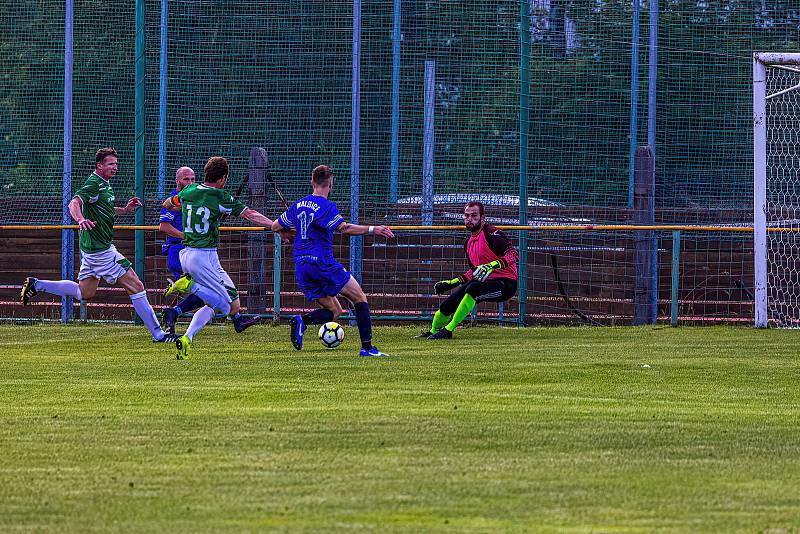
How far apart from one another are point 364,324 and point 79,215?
3291mm

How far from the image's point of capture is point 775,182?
19000mm

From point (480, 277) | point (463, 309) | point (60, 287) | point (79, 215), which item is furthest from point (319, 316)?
point (60, 287)

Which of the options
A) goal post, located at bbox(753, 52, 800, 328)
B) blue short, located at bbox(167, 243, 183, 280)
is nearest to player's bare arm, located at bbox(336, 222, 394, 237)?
blue short, located at bbox(167, 243, 183, 280)

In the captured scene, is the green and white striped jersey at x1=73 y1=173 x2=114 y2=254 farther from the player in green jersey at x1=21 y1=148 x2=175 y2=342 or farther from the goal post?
the goal post

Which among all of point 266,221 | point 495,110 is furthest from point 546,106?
point 266,221

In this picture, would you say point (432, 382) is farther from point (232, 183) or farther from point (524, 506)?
point (232, 183)

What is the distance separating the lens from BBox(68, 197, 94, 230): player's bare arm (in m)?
14.9

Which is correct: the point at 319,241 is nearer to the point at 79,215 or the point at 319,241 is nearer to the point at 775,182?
the point at 79,215

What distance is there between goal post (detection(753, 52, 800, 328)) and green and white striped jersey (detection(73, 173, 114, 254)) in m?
7.70

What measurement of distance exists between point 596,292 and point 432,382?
9.45 metres

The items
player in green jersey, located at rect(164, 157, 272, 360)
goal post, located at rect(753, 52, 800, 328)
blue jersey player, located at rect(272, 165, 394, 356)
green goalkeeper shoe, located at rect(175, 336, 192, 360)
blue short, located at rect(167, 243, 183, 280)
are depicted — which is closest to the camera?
green goalkeeper shoe, located at rect(175, 336, 192, 360)

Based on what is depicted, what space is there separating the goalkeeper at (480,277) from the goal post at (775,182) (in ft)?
10.6

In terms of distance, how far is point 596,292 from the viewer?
2041 centimetres

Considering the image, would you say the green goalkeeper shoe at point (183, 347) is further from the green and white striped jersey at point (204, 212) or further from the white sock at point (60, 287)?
the white sock at point (60, 287)
